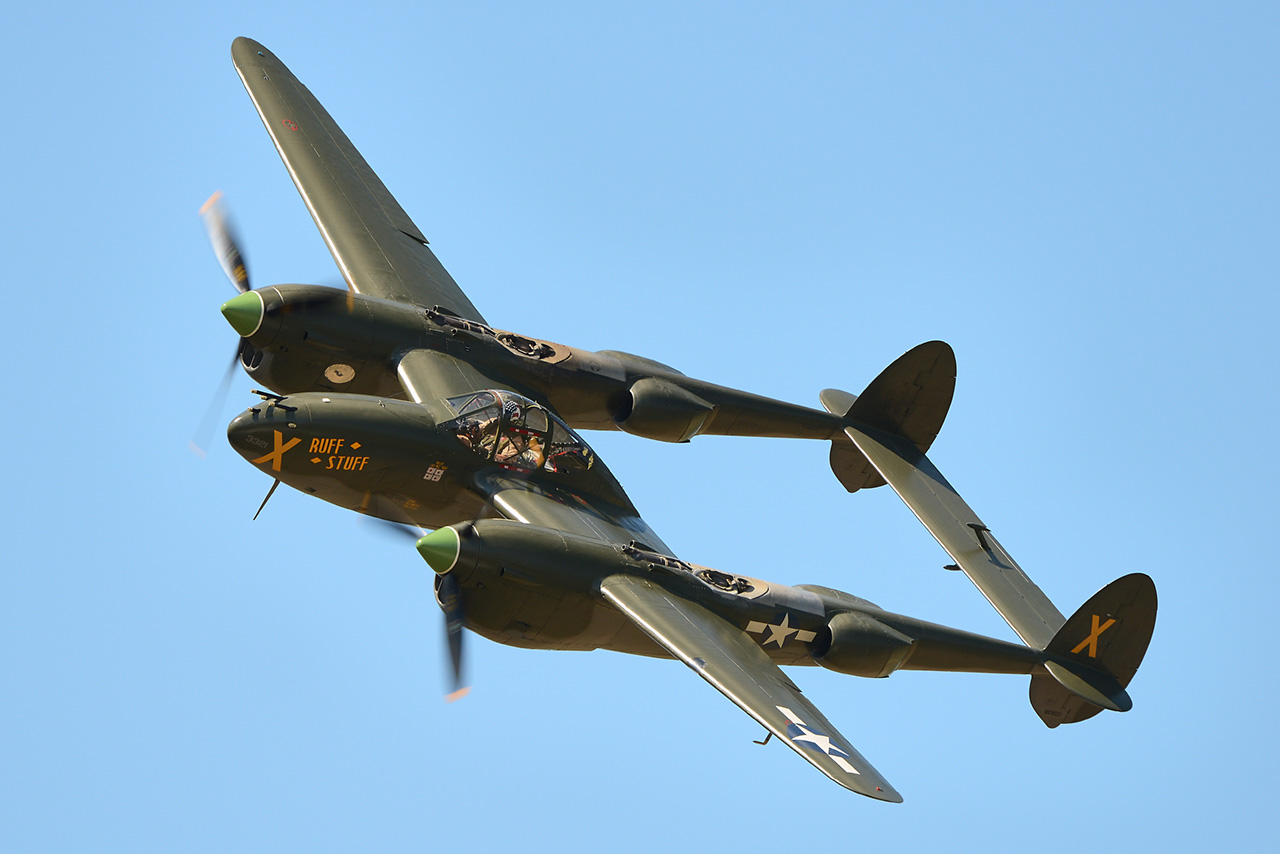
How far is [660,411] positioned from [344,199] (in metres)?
8.53

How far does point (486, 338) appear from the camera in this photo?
36031 millimetres

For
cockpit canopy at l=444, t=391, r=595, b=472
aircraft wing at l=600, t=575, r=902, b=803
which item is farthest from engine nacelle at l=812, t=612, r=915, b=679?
cockpit canopy at l=444, t=391, r=595, b=472

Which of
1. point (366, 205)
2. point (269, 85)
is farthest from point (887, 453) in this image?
point (269, 85)

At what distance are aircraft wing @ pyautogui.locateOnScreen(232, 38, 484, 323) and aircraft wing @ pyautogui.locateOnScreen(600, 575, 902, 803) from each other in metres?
9.70

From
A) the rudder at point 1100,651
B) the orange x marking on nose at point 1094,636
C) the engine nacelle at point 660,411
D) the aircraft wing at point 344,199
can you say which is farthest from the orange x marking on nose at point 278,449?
the orange x marking on nose at point 1094,636

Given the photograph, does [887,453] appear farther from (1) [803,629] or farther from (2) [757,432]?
(1) [803,629]

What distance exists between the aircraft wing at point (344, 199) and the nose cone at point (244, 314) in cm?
366

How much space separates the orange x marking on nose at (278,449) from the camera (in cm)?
3148

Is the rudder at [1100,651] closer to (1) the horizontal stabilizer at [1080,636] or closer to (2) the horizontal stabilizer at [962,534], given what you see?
(1) the horizontal stabilizer at [1080,636]

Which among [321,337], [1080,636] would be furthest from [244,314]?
Result: [1080,636]

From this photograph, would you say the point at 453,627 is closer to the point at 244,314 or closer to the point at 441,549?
the point at 441,549

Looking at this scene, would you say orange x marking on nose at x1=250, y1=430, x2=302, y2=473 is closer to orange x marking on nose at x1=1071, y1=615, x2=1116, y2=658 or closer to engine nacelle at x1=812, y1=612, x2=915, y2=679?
engine nacelle at x1=812, y1=612, x2=915, y2=679

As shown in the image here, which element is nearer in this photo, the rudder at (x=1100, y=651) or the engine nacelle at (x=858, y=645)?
the engine nacelle at (x=858, y=645)

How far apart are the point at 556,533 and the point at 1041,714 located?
10.7m
